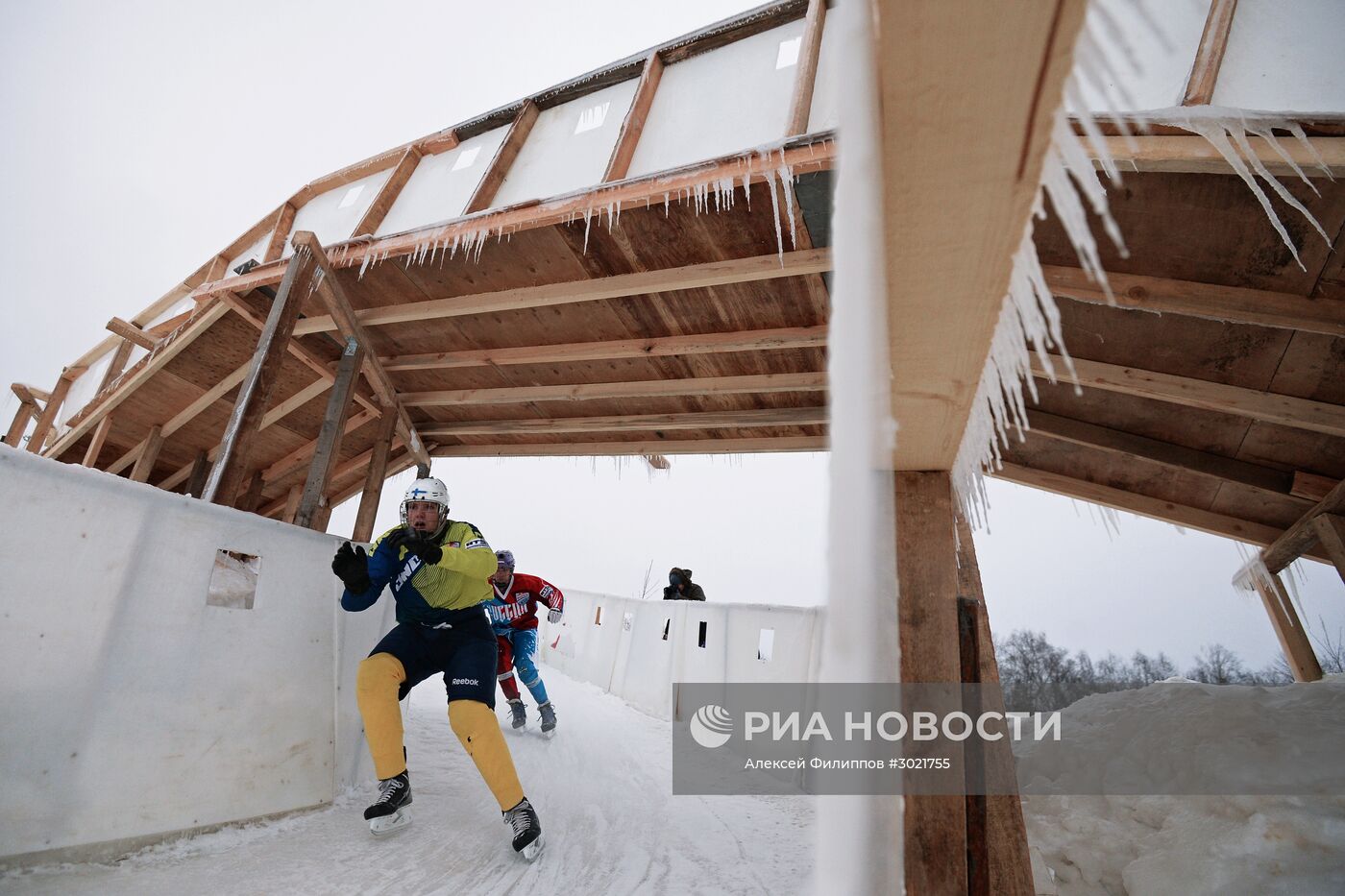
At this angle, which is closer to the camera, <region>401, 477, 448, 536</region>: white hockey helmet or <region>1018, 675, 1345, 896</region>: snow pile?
<region>1018, 675, 1345, 896</region>: snow pile

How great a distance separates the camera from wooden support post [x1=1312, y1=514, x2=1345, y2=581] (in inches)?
168

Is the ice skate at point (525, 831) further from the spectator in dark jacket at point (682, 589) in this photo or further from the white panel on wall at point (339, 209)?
the spectator in dark jacket at point (682, 589)

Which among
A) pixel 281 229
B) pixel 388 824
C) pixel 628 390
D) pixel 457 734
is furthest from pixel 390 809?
pixel 281 229

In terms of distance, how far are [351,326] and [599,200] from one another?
280cm

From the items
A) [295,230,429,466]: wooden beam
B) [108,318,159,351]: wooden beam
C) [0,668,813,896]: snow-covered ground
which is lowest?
[0,668,813,896]: snow-covered ground

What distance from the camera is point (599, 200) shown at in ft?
11.2

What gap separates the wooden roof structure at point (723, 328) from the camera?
110 inches

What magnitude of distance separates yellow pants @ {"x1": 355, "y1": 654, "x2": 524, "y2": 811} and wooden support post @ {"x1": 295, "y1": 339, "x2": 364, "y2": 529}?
1598 mm

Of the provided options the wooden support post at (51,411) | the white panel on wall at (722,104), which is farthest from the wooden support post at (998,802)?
the wooden support post at (51,411)

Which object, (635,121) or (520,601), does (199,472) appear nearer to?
(520,601)

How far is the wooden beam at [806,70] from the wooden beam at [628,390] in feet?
6.67

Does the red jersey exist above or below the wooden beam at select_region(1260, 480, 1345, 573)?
below

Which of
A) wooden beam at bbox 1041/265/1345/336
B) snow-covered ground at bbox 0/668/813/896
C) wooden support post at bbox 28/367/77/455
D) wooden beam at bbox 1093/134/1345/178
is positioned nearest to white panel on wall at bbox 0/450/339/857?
snow-covered ground at bbox 0/668/813/896

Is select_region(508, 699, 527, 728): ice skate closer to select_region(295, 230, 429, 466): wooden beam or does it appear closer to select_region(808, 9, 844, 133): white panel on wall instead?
select_region(295, 230, 429, 466): wooden beam
